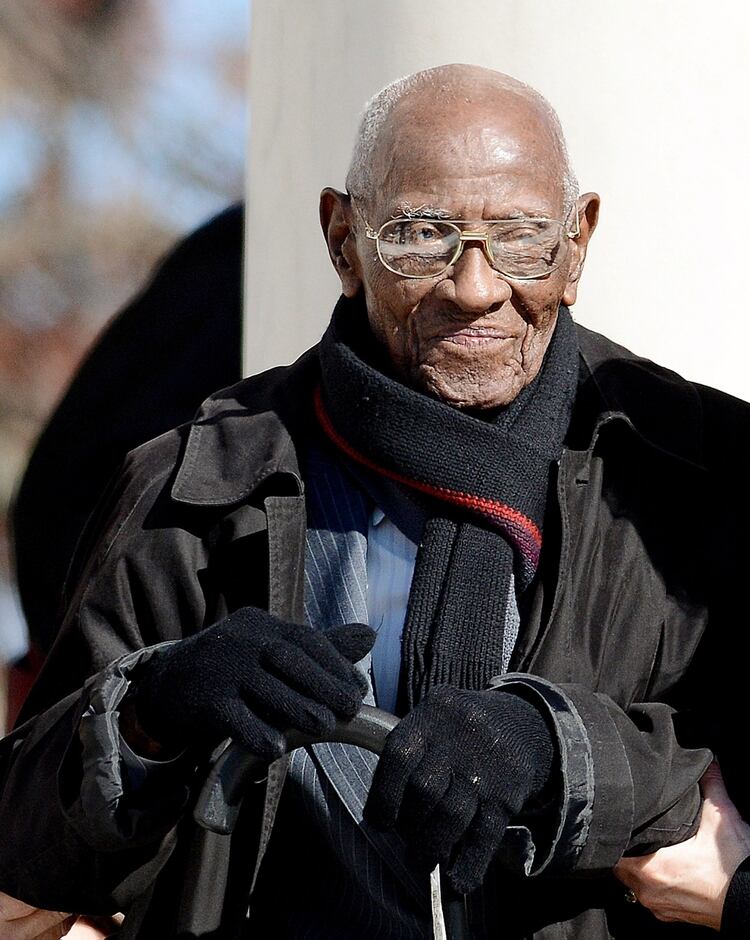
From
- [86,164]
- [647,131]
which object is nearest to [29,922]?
[647,131]

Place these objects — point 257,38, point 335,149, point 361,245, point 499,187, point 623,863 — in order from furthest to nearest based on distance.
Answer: point 257,38 → point 335,149 → point 361,245 → point 499,187 → point 623,863

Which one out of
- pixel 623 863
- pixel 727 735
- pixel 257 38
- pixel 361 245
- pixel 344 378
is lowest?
pixel 623 863

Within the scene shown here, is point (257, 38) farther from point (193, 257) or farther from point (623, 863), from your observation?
point (623, 863)

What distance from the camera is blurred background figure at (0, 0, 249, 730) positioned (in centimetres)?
425

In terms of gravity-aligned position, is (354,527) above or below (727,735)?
above

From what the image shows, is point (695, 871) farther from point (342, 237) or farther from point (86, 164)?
point (86, 164)

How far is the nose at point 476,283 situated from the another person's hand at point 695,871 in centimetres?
75

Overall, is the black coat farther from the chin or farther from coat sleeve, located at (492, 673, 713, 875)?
the chin

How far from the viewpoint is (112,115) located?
14.0ft

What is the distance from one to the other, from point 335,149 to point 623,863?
1480 millimetres

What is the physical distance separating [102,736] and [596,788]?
0.61 meters

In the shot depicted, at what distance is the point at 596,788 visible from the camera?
1.98 metres

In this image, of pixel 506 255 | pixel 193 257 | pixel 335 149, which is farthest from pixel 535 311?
pixel 193 257

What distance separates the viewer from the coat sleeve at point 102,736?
2.08m
